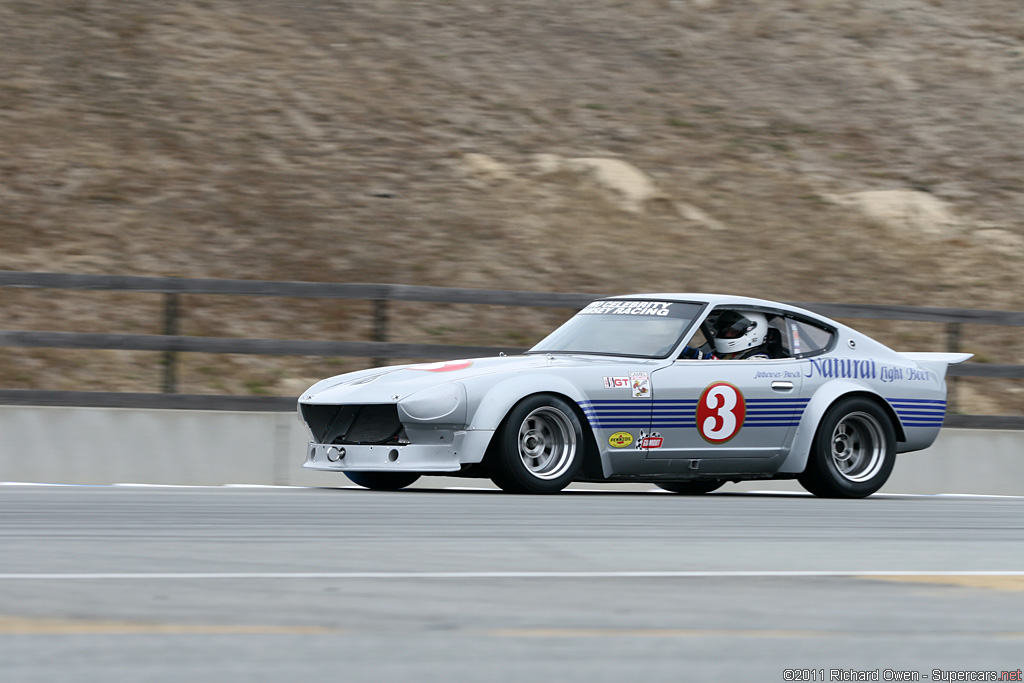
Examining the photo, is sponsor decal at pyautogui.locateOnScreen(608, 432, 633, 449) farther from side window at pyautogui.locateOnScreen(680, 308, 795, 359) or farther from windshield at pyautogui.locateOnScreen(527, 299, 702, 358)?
side window at pyautogui.locateOnScreen(680, 308, 795, 359)

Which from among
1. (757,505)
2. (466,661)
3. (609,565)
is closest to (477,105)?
(757,505)

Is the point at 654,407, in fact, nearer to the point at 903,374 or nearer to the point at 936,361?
the point at 903,374

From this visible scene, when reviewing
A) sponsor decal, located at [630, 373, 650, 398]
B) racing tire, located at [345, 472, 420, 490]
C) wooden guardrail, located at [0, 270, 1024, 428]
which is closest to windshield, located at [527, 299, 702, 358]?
sponsor decal, located at [630, 373, 650, 398]

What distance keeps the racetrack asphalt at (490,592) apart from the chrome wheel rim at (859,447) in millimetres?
1764

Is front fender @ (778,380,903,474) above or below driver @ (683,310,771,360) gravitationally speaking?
below

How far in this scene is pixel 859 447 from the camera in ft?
34.9

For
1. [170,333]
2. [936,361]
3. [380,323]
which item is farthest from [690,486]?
[170,333]

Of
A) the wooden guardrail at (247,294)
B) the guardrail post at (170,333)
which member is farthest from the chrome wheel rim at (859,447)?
the guardrail post at (170,333)

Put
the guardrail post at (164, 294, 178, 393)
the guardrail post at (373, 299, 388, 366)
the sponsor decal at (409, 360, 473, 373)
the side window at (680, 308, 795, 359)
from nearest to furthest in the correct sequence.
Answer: the sponsor decal at (409, 360, 473, 373) → the side window at (680, 308, 795, 359) → the guardrail post at (164, 294, 178, 393) → the guardrail post at (373, 299, 388, 366)

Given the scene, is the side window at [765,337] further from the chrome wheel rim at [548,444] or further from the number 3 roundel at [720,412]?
the chrome wheel rim at [548,444]

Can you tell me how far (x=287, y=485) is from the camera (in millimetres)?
11227

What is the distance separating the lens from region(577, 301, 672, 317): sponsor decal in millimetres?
10398

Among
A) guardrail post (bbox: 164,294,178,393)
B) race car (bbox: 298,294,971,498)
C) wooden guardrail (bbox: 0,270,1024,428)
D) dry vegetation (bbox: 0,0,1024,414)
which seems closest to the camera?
race car (bbox: 298,294,971,498)

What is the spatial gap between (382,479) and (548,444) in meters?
1.29
